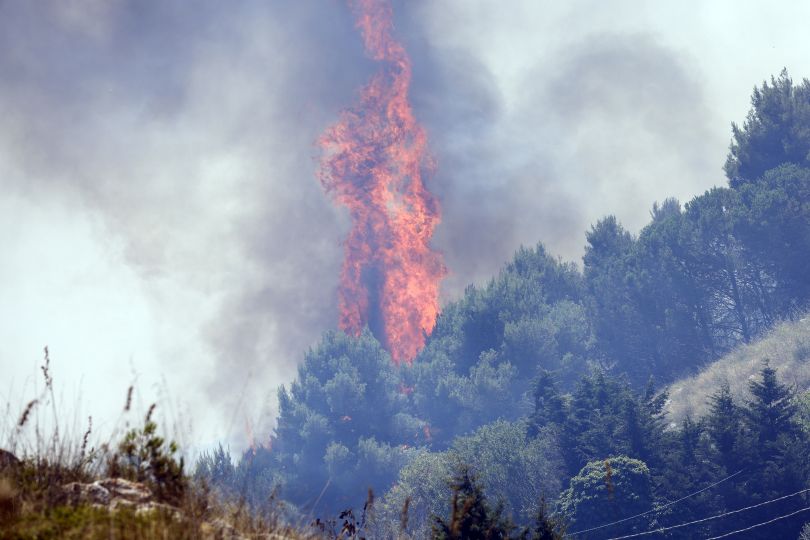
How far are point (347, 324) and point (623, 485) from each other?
203ft

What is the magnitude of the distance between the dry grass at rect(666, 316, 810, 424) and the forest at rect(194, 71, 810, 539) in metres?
0.42

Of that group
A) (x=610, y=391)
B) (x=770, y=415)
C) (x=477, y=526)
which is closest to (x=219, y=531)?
(x=477, y=526)

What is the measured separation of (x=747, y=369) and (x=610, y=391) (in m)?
12.9

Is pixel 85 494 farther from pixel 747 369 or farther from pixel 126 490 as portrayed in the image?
pixel 747 369

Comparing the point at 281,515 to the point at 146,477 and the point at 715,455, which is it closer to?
the point at 146,477

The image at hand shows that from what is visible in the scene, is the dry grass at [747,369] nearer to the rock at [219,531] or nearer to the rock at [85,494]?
the rock at [219,531]

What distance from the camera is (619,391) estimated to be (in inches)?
2093

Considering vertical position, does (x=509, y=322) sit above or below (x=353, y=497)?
above

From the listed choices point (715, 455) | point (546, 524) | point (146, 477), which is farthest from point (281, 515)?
point (715, 455)

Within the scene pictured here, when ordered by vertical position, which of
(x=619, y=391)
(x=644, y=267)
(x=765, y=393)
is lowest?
(x=765, y=393)

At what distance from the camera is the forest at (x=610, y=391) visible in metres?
41.0

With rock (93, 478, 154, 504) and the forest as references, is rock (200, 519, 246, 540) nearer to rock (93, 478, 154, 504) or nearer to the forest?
rock (93, 478, 154, 504)

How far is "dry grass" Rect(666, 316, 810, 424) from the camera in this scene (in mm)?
54781

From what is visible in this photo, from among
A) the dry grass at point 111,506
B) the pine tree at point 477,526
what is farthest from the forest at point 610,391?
the dry grass at point 111,506
